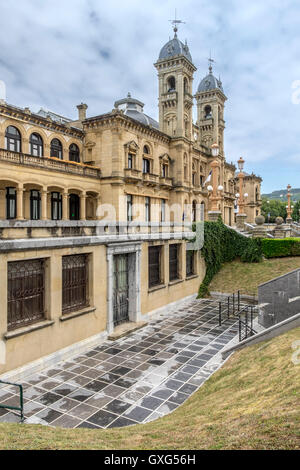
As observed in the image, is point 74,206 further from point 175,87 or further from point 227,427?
point 227,427

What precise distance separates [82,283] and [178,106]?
107 ft

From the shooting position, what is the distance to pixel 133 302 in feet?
47.8

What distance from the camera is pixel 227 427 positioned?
4594mm

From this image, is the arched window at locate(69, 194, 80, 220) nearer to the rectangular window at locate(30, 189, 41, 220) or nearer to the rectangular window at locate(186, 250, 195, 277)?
the rectangular window at locate(30, 189, 41, 220)

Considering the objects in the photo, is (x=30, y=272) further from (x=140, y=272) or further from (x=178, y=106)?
(x=178, y=106)

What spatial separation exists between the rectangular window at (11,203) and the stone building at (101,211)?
0.26ft

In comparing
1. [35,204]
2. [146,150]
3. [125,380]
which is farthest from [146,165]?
[125,380]

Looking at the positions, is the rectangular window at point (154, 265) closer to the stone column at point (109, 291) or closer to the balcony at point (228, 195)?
the stone column at point (109, 291)

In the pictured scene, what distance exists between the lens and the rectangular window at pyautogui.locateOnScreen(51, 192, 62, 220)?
93.0 feet

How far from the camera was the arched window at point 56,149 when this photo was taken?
2848 cm

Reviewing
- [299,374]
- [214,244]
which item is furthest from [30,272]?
[214,244]

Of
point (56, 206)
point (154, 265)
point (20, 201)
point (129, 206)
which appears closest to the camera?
point (154, 265)

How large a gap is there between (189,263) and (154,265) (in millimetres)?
4323

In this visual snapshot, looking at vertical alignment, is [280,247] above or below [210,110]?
below
